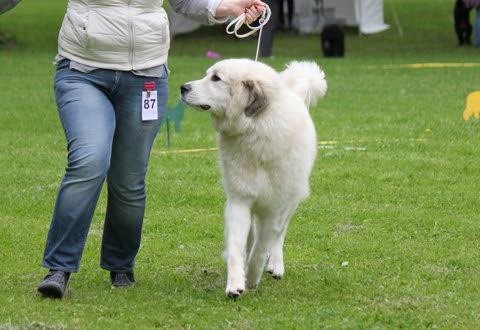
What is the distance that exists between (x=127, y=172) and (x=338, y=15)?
23.7m

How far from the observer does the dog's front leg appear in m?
5.88

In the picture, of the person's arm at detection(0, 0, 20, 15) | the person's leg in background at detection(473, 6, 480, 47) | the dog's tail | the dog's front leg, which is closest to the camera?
the person's arm at detection(0, 0, 20, 15)

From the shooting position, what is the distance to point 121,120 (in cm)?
595

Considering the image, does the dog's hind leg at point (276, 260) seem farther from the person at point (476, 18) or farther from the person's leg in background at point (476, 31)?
the person's leg in background at point (476, 31)

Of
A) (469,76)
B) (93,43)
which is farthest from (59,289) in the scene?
(469,76)

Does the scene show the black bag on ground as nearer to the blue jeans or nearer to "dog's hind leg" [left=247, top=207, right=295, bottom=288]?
"dog's hind leg" [left=247, top=207, right=295, bottom=288]

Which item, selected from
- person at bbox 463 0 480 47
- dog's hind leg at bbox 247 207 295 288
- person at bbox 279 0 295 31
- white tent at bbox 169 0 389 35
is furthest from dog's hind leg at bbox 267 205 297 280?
person at bbox 279 0 295 31

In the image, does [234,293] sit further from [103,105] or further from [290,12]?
[290,12]

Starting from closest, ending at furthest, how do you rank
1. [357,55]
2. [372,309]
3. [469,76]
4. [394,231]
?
1. [372,309]
2. [394,231]
3. [469,76]
4. [357,55]

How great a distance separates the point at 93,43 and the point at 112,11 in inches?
7.5

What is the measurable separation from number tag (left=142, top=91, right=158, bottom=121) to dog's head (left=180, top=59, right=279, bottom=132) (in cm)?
16

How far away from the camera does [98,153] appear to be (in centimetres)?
561

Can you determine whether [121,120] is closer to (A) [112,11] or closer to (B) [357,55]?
(A) [112,11]

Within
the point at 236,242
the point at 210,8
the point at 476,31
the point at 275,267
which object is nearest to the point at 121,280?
the point at 236,242
